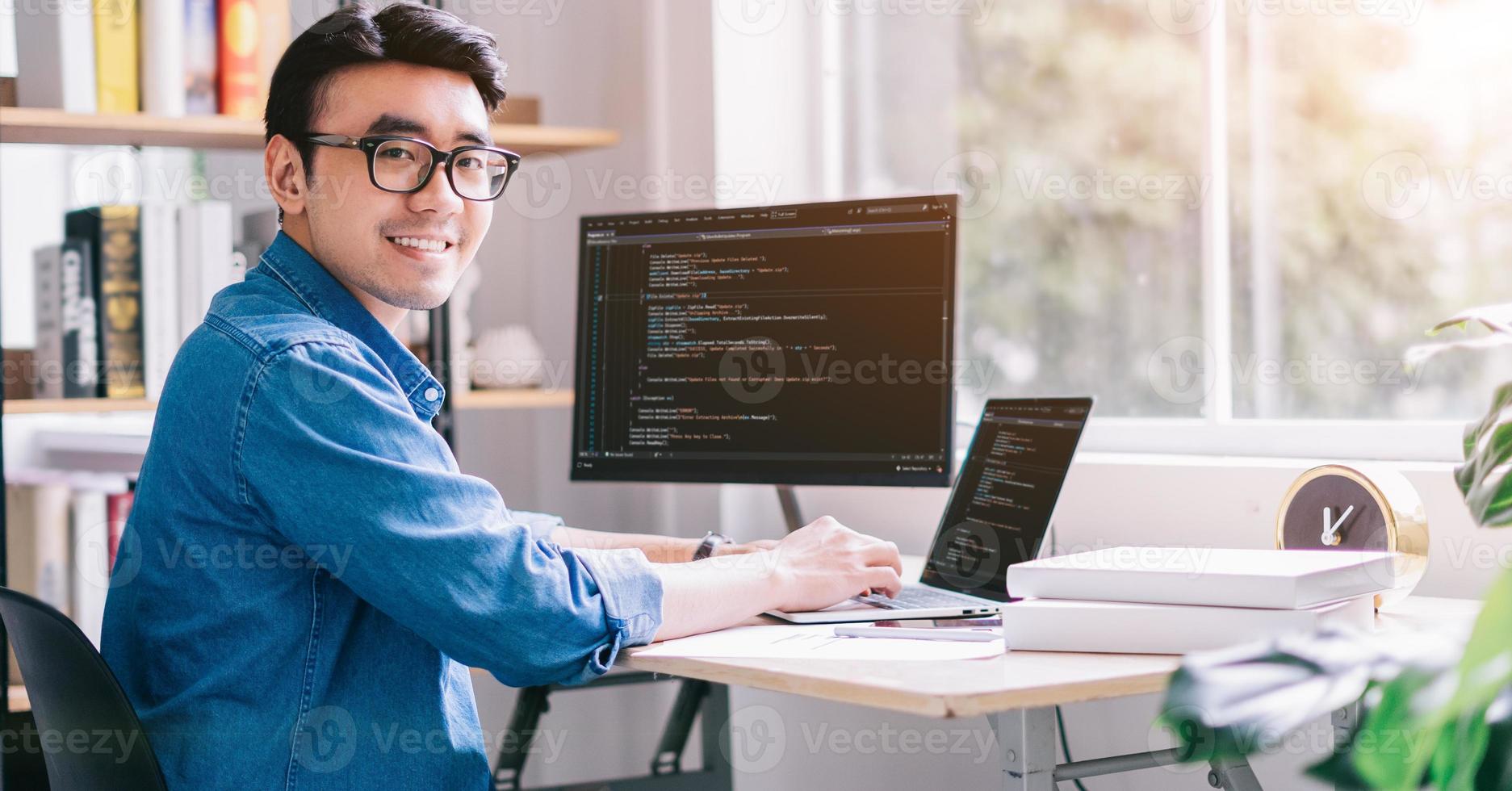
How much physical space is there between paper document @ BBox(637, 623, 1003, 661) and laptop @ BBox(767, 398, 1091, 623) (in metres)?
0.12

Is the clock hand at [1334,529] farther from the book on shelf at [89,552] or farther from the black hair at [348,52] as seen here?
the book on shelf at [89,552]

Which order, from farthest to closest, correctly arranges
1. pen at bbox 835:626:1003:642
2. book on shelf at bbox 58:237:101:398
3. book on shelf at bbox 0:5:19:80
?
1. book on shelf at bbox 0:5:19:80
2. book on shelf at bbox 58:237:101:398
3. pen at bbox 835:626:1003:642

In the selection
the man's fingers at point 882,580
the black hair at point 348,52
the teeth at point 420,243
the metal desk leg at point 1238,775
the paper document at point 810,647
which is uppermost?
the black hair at point 348,52

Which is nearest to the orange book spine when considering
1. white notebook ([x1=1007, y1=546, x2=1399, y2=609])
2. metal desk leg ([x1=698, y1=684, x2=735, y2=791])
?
metal desk leg ([x1=698, y1=684, x2=735, y2=791])

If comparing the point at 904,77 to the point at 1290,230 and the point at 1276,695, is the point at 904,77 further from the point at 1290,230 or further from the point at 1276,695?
the point at 1276,695

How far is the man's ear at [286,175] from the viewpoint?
1451mm

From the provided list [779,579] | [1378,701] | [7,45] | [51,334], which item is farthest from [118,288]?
[1378,701]

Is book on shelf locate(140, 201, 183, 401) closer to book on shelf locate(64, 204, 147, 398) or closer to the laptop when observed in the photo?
book on shelf locate(64, 204, 147, 398)

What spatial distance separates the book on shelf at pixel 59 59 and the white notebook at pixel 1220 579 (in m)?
1.59

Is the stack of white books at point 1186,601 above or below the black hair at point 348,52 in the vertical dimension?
below

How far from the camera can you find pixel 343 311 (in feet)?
4.65

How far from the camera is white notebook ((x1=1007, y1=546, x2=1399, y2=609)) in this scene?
1155mm

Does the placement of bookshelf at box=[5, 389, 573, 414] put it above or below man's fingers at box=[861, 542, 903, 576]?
above

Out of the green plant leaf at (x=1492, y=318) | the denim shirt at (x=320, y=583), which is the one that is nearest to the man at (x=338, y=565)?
the denim shirt at (x=320, y=583)
